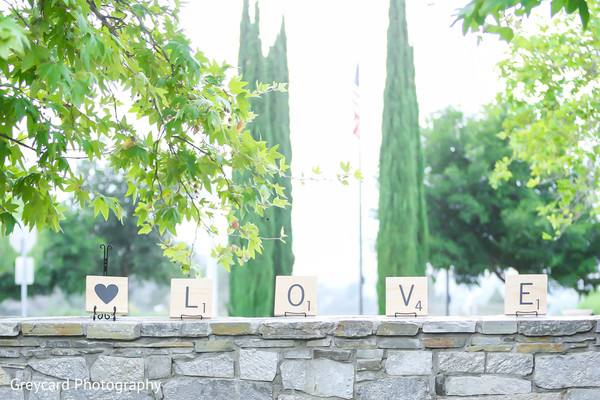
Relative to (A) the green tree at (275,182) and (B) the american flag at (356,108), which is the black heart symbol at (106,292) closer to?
(A) the green tree at (275,182)

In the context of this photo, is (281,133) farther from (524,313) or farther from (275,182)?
(524,313)

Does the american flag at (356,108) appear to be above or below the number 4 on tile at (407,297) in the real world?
above

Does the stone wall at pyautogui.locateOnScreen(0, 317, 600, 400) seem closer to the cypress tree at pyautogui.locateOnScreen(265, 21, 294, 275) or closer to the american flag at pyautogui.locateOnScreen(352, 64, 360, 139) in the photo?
the cypress tree at pyautogui.locateOnScreen(265, 21, 294, 275)

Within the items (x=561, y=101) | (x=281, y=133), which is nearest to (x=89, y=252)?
(x=281, y=133)

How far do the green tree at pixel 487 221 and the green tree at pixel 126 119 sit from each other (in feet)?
41.9

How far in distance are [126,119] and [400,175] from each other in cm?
743

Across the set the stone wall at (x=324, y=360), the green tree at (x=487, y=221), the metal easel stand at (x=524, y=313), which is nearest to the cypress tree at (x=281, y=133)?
the metal easel stand at (x=524, y=313)

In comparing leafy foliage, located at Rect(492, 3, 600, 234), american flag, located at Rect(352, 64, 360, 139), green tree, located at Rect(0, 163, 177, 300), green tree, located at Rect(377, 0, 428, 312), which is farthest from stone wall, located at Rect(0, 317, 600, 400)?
green tree, located at Rect(0, 163, 177, 300)

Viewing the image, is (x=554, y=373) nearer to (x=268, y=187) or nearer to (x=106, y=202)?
(x=268, y=187)

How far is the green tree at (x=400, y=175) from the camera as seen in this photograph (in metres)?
9.49

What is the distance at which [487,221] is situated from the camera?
15.1m

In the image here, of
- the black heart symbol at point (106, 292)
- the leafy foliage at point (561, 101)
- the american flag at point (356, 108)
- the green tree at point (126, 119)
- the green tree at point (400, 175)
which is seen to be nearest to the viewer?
the green tree at point (126, 119)

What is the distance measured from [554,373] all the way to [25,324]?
8.23 feet

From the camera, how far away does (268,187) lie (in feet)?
10.2
